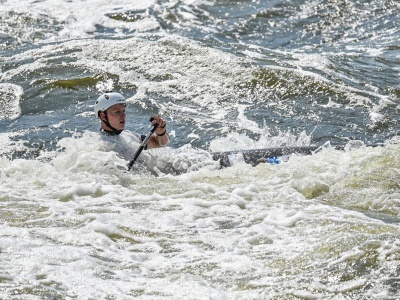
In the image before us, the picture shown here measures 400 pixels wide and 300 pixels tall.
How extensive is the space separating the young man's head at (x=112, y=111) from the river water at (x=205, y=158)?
0.31 meters

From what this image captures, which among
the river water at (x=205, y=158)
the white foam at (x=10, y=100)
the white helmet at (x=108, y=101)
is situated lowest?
the white foam at (x=10, y=100)

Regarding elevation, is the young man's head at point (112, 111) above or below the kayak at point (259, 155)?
above

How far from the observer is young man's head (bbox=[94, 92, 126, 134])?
9.64 metres

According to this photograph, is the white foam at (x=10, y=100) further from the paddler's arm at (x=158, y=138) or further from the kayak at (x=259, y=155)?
the kayak at (x=259, y=155)

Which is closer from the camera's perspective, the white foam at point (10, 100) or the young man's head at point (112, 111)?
the young man's head at point (112, 111)

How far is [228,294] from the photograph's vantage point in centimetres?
574

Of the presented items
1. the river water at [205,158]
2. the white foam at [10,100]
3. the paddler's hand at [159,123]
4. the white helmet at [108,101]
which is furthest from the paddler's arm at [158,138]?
the white foam at [10,100]

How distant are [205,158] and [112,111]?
133 centimetres

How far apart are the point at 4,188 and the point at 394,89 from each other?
24.5ft

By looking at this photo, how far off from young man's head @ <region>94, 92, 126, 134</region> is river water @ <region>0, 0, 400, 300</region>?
1.01ft

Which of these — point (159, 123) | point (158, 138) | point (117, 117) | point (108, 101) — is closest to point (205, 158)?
point (158, 138)

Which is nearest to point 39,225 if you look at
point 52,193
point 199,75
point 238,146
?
point 52,193

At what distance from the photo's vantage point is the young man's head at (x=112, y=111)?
9.64m

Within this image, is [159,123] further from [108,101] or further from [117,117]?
[108,101]
